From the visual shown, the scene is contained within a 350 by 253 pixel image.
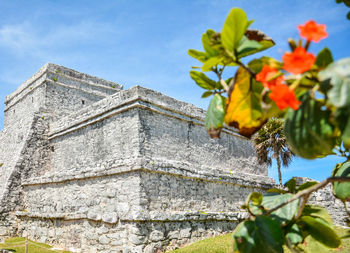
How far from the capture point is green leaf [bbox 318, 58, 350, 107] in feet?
2.71

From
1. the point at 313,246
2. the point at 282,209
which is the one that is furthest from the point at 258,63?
the point at 313,246

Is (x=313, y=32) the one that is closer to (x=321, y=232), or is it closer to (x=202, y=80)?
(x=202, y=80)

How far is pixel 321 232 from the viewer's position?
4.00ft

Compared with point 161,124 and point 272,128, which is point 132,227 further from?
point 272,128

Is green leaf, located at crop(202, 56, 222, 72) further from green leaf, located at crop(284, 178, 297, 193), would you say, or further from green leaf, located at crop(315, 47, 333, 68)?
green leaf, located at crop(284, 178, 297, 193)

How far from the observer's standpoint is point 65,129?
13023mm

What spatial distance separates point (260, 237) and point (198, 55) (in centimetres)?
74

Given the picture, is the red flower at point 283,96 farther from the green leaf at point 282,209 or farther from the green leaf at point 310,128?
the green leaf at point 282,209

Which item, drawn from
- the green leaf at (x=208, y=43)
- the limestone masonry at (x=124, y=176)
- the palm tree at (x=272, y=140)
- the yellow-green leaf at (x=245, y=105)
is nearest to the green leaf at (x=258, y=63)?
the yellow-green leaf at (x=245, y=105)

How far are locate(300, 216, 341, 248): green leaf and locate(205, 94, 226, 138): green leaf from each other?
51cm

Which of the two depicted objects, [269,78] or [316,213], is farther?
[316,213]

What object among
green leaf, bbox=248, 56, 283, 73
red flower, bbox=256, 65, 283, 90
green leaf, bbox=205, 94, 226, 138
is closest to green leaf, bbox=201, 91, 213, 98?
green leaf, bbox=205, 94, 226, 138

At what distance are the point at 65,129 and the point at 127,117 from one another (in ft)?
13.4

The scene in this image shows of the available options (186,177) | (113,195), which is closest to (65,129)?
(113,195)
